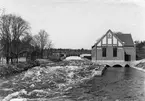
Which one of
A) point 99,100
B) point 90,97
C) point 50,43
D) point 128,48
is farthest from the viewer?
point 50,43

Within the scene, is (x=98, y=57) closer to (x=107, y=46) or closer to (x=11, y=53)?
(x=107, y=46)

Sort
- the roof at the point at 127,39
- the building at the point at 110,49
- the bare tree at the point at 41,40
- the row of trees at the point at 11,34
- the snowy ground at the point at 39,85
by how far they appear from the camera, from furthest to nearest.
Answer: the bare tree at the point at 41,40, the roof at the point at 127,39, the building at the point at 110,49, the row of trees at the point at 11,34, the snowy ground at the point at 39,85

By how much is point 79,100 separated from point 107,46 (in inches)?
1350

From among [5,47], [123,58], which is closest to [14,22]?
[5,47]

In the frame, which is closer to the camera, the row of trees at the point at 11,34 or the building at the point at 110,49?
the row of trees at the point at 11,34

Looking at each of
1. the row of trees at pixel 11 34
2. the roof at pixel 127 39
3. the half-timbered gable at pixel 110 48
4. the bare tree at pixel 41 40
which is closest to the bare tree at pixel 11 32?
the row of trees at pixel 11 34

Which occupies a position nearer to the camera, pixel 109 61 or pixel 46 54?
pixel 109 61

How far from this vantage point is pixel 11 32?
137 feet

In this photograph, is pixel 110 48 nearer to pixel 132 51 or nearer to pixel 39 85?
pixel 132 51

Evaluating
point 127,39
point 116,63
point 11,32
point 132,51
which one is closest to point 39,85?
point 11,32

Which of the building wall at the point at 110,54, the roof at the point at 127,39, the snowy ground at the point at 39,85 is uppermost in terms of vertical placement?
the roof at the point at 127,39

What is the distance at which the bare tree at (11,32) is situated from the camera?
39031 mm

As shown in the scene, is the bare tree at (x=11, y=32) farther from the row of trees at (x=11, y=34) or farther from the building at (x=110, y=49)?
the building at (x=110, y=49)

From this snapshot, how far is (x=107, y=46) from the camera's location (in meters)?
43.9
